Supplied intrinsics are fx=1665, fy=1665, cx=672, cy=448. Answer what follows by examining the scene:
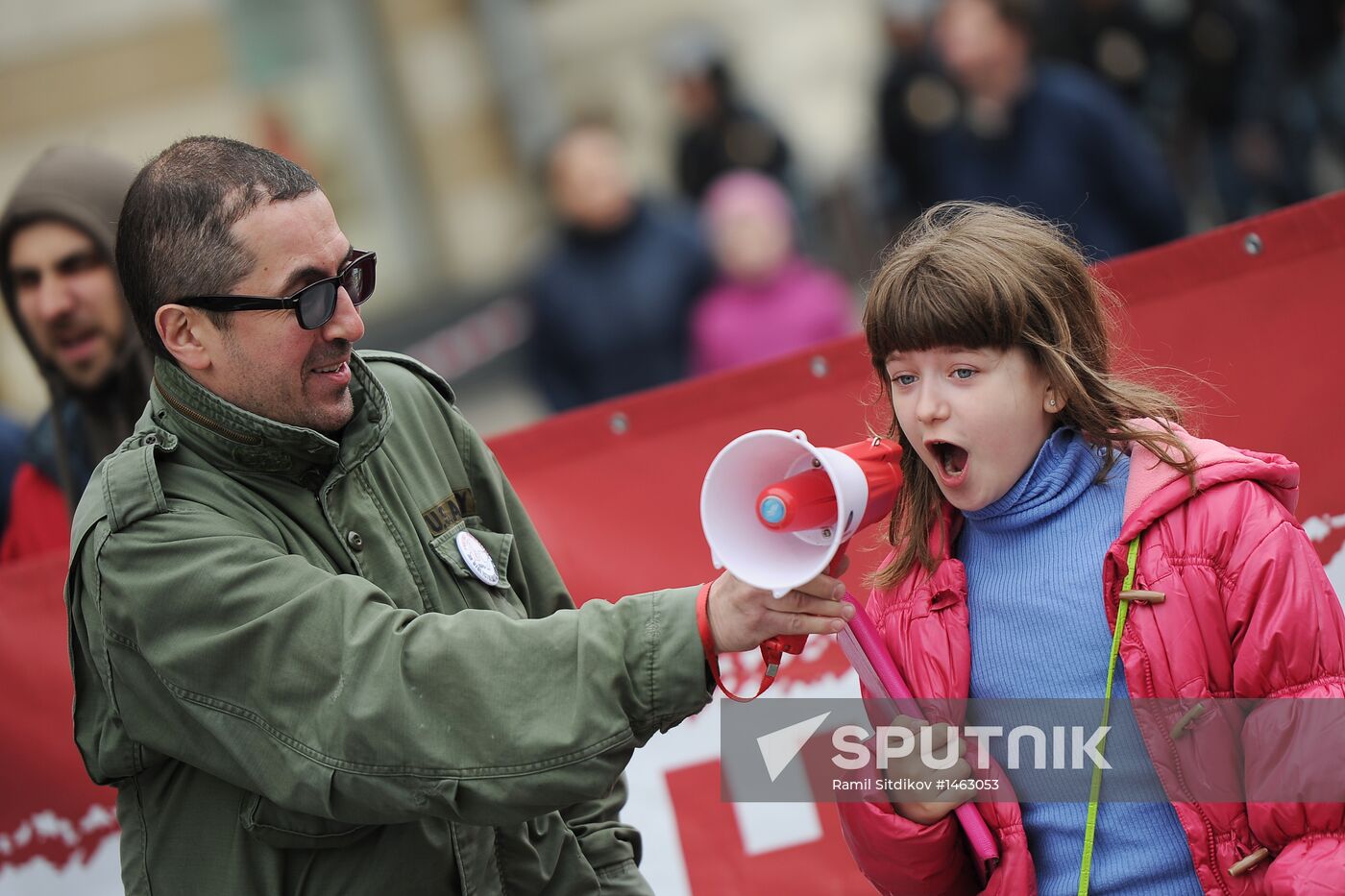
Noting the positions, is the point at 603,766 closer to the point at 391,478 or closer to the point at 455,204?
the point at 391,478

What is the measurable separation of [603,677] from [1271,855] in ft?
3.57

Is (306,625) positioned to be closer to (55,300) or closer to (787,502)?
(787,502)

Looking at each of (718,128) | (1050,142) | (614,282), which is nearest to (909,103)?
(718,128)

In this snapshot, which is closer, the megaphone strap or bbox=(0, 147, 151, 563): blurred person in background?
the megaphone strap

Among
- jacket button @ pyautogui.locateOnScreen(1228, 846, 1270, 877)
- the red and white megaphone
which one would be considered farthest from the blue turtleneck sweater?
the red and white megaphone

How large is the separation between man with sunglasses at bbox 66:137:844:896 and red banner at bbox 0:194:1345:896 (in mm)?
799

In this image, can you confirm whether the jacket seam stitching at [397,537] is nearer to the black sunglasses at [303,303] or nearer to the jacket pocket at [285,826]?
the black sunglasses at [303,303]

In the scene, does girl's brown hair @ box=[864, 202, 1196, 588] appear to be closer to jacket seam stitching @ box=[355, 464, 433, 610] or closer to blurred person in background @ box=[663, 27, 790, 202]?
jacket seam stitching @ box=[355, 464, 433, 610]

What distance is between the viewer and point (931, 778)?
9.28 ft

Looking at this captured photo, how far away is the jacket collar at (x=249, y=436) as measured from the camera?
2867 millimetres

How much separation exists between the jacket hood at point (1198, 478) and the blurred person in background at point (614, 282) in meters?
4.45

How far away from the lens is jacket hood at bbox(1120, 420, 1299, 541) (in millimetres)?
2711

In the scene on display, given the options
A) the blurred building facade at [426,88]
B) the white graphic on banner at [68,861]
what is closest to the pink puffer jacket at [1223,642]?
the white graphic on banner at [68,861]

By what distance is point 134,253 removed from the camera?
294 centimetres
